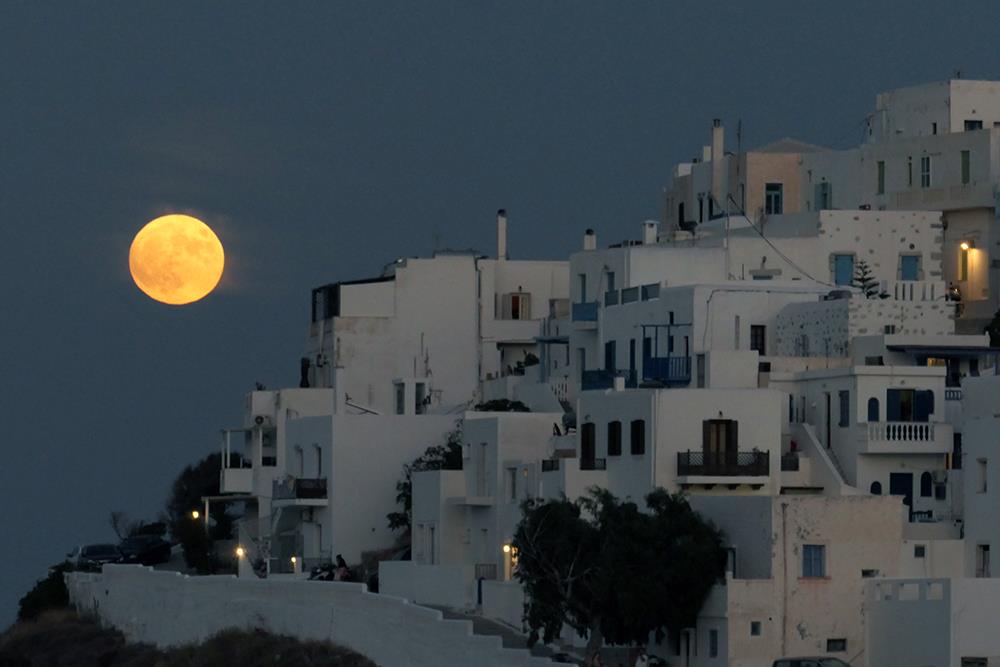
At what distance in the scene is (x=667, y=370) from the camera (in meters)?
68.3

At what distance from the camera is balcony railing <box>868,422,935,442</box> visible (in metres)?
61.1

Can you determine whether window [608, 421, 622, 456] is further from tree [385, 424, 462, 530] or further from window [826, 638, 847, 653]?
tree [385, 424, 462, 530]

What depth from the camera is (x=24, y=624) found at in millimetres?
86250

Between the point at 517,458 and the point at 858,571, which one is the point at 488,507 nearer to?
the point at 517,458

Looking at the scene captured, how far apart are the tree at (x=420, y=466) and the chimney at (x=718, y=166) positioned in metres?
15.6

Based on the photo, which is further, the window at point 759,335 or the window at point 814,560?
the window at point 759,335

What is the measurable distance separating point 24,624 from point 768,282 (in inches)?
1120

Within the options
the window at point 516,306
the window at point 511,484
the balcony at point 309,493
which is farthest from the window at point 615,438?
the window at point 516,306

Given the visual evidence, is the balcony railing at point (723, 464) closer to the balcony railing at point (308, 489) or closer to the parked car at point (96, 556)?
the balcony railing at point (308, 489)

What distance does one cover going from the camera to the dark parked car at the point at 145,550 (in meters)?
90.4

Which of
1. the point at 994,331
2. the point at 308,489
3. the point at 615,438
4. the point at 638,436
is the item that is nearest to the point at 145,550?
the point at 308,489

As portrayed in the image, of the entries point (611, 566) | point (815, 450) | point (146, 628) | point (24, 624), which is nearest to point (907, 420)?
point (815, 450)

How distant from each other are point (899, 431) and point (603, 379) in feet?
38.8

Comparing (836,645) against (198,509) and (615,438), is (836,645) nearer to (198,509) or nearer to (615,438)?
(615,438)
